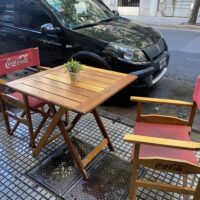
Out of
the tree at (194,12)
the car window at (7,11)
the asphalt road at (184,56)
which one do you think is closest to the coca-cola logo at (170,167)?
the asphalt road at (184,56)

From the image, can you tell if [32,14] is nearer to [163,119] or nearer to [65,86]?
[65,86]

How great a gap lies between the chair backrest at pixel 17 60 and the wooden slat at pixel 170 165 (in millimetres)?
1775

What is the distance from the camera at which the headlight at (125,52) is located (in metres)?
3.18

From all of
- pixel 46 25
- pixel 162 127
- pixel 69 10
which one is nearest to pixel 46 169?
pixel 162 127

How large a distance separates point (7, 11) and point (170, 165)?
4119mm

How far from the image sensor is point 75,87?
2.07 meters

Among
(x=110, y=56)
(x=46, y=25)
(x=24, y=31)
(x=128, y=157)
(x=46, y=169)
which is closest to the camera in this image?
(x=46, y=169)

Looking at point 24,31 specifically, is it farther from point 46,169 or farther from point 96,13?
point 46,169

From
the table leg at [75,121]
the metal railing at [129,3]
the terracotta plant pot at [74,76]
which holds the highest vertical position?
the metal railing at [129,3]

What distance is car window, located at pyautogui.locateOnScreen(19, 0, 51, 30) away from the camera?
368 centimetres

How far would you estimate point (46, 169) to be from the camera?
2.30 meters

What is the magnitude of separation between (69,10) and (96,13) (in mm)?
583

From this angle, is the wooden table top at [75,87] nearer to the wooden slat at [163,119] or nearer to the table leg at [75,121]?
the wooden slat at [163,119]

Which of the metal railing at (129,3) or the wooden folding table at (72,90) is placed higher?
the metal railing at (129,3)
